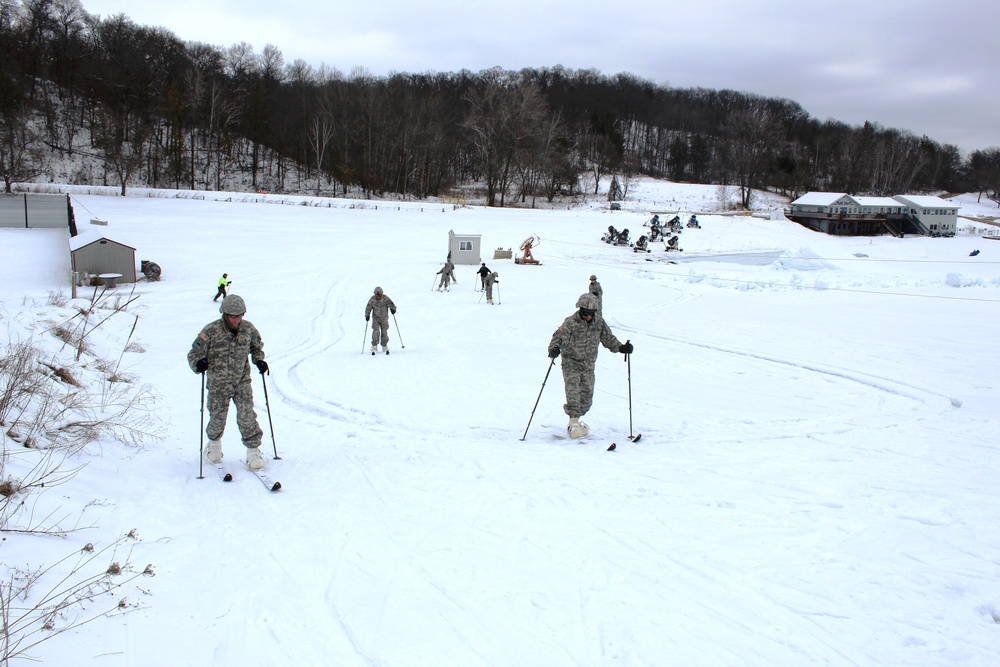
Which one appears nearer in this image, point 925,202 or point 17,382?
point 17,382

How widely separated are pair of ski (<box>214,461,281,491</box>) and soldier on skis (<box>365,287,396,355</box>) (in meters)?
7.41

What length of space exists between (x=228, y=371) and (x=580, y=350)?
4.19 m

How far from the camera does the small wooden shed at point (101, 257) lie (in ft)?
74.5

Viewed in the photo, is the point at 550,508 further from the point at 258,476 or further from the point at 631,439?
the point at 258,476

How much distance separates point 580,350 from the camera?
805 centimetres

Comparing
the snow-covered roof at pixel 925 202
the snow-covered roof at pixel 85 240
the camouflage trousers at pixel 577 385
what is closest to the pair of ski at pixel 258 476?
the camouflage trousers at pixel 577 385

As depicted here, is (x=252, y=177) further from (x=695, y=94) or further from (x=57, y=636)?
(x=695, y=94)

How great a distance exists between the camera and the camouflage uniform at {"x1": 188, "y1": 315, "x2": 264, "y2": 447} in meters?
6.52

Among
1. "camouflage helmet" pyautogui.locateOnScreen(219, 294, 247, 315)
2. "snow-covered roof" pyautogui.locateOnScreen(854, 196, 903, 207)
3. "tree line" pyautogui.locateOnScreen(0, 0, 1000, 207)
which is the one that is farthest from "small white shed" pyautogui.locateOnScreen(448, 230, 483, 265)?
"snow-covered roof" pyautogui.locateOnScreen(854, 196, 903, 207)

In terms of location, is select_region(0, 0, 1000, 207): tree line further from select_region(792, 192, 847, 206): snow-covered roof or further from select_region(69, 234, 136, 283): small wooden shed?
select_region(69, 234, 136, 283): small wooden shed

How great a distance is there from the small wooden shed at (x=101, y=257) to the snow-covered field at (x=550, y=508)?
26.2 ft

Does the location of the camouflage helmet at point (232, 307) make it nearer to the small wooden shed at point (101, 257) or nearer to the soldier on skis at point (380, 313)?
the soldier on skis at point (380, 313)

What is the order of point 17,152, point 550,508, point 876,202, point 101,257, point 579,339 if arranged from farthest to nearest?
1. point 876,202
2. point 17,152
3. point 101,257
4. point 579,339
5. point 550,508

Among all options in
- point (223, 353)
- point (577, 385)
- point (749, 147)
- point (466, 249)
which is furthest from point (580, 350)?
point (749, 147)
